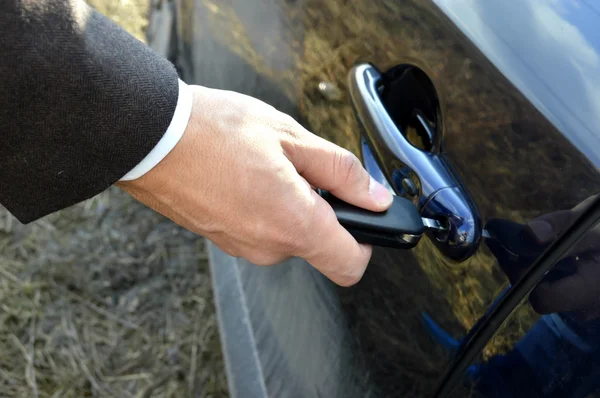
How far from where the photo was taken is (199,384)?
2320 millimetres

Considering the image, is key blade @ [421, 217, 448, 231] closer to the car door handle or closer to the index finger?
the car door handle

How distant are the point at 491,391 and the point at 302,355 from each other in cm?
63

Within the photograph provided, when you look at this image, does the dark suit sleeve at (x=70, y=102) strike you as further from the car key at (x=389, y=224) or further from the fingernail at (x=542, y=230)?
the fingernail at (x=542, y=230)

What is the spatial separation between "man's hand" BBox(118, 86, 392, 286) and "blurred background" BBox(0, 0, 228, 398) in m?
1.39

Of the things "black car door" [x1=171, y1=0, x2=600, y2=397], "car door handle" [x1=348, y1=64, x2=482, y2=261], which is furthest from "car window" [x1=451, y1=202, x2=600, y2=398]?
"car door handle" [x1=348, y1=64, x2=482, y2=261]

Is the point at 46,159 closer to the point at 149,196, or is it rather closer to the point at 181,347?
the point at 149,196

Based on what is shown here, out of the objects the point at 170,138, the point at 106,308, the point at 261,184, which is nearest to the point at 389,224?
the point at 261,184

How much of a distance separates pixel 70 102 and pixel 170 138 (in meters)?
0.17

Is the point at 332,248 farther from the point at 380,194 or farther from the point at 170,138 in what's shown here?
the point at 170,138

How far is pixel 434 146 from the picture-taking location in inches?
41.4

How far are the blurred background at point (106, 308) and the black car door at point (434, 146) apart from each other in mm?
917

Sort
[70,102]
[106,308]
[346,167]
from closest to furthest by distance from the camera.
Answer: [70,102], [346,167], [106,308]

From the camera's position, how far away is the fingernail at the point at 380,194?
1054 millimetres

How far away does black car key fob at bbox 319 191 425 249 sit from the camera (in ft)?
3.28
